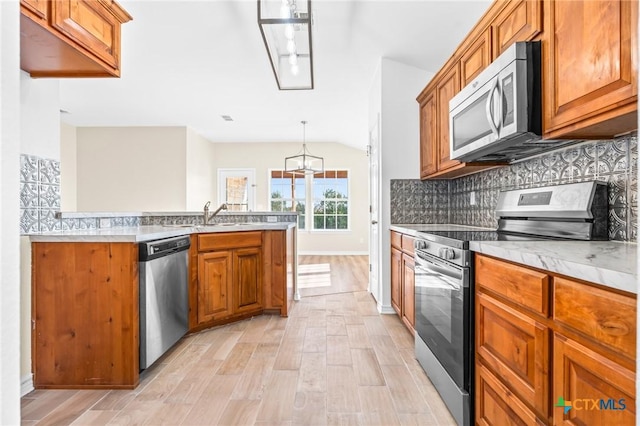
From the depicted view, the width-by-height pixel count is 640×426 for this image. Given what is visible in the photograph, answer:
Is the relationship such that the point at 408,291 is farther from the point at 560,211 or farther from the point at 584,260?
the point at 584,260

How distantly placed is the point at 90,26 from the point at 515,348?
2.36 metres

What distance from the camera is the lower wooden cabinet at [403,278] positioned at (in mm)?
2551

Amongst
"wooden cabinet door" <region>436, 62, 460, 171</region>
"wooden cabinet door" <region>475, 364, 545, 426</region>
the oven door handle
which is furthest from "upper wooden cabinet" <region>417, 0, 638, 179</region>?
"wooden cabinet door" <region>475, 364, 545, 426</region>

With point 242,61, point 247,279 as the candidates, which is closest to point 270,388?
point 247,279

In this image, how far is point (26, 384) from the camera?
6.26ft

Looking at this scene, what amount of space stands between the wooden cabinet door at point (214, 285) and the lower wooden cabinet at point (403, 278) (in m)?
1.47

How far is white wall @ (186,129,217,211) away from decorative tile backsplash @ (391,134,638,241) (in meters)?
4.73

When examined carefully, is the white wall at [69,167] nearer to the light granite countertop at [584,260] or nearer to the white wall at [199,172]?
the white wall at [199,172]

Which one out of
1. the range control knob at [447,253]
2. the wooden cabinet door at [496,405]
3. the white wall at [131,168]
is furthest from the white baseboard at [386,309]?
the white wall at [131,168]

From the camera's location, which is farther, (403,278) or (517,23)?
(403,278)

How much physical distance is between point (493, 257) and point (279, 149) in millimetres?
7372

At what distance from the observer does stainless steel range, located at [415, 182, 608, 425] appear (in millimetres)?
1495

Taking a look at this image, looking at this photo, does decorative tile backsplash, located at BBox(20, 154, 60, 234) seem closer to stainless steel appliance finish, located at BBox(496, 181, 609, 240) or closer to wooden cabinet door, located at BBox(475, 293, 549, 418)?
wooden cabinet door, located at BBox(475, 293, 549, 418)
